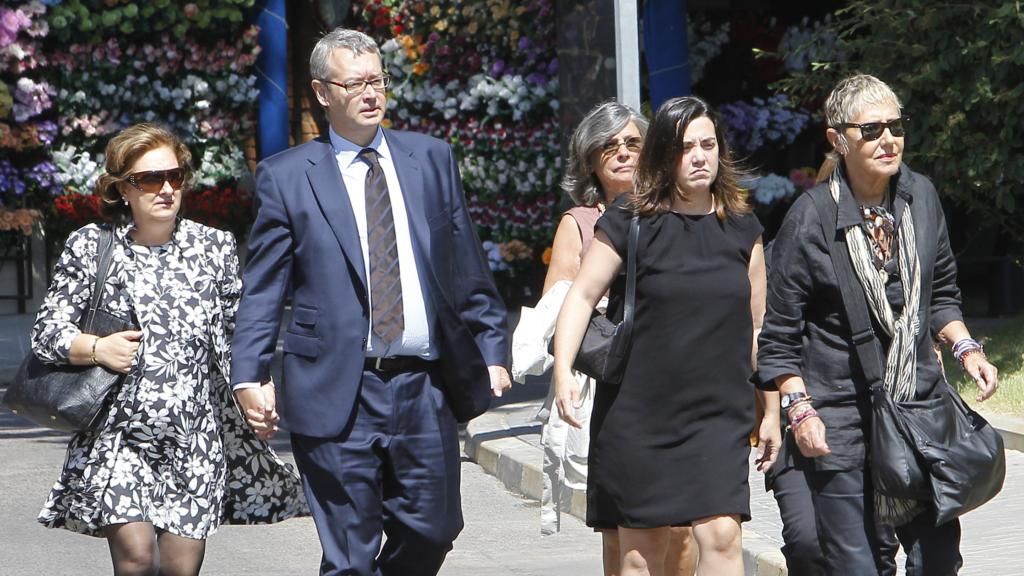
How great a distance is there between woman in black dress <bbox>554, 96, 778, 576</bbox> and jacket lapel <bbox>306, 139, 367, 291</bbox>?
60 cm

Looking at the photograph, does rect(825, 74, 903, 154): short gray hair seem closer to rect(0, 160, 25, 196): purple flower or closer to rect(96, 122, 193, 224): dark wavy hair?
rect(96, 122, 193, 224): dark wavy hair

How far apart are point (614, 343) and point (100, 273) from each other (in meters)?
1.56

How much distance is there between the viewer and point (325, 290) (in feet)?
14.9

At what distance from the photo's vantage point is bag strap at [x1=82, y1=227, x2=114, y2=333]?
4.81 meters

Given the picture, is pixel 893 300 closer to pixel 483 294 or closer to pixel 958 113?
pixel 483 294

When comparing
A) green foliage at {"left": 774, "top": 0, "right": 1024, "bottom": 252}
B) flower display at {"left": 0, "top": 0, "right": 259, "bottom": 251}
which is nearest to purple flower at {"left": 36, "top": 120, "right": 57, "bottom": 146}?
flower display at {"left": 0, "top": 0, "right": 259, "bottom": 251}

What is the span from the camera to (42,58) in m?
15.2

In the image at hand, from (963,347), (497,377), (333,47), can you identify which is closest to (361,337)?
(497,377)

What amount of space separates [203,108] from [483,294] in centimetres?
1227

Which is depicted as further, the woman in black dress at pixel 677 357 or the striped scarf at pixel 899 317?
the woman in black dress at pixel 677 357

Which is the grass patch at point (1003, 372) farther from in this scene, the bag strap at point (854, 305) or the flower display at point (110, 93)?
the flower display at point (110, 93)

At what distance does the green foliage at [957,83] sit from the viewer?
9305 millimetres

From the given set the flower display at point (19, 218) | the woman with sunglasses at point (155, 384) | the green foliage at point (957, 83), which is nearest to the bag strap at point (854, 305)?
the woman with sunglasses at point (155, 384)

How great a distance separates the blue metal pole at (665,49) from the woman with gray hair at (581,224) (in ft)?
28.6
